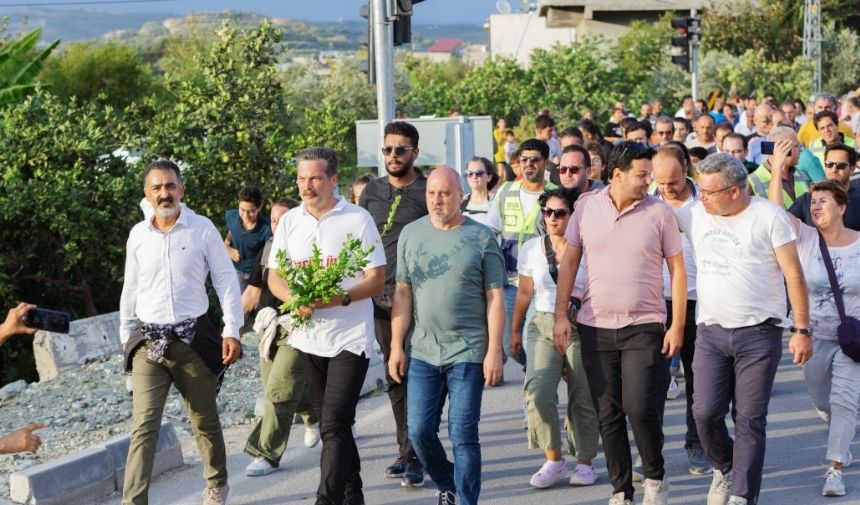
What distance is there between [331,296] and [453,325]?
65cm

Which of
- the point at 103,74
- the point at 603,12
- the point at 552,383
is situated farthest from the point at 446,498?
the point at 603,12

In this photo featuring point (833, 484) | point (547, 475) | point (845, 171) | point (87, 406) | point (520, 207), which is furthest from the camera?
point (87, 406)

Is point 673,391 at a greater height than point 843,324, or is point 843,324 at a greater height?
point 843,324

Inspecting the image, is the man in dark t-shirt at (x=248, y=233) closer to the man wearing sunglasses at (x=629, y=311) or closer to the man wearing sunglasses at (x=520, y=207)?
the man wearing sunglasses at (x=520, y=207)

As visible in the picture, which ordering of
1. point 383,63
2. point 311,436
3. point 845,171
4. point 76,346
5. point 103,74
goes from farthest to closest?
point 103,74 < point 383,63 < point 76,346 < point 845,171 < point 311,436

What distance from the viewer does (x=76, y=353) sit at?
39.4ft

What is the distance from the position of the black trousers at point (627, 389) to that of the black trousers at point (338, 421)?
1245mm

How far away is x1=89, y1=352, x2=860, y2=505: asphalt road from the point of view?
754cm

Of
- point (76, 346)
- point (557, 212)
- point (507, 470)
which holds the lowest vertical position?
point (507, 470)

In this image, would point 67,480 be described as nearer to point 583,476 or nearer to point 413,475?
point 413,475

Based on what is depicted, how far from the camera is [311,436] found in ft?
28.7

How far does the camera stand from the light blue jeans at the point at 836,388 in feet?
24.8

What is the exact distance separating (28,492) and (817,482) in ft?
14.8

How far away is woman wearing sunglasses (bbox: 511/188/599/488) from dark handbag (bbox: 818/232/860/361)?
1408mm
